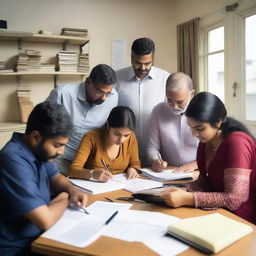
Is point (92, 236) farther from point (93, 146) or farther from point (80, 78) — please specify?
point (80, 78)

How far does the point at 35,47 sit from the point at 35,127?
2830mm

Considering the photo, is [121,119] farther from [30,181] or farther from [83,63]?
[83,63]

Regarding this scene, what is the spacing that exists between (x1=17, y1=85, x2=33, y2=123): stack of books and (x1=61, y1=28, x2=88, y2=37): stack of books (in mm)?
825

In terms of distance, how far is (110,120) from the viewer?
2.00 metres

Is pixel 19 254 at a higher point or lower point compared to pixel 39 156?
lower

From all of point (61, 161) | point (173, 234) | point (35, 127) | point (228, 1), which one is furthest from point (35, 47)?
point (173, 234)

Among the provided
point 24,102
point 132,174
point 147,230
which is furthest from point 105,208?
point 24,102

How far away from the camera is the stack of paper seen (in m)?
1.64

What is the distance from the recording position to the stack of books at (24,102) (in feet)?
11.8

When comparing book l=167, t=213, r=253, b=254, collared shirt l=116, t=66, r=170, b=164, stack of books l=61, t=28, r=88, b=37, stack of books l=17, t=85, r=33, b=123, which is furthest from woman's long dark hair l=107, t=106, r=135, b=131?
stack of books l=61, t=28, r=88, b=37

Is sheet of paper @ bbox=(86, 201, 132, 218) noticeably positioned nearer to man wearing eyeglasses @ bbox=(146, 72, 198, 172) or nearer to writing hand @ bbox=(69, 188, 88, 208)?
writing hand @ bbox=(69, 188, 88, 208)

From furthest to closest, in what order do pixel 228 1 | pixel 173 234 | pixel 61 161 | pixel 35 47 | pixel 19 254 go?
pixel 35 47
pixel 228 1
pixel 61 161
pixel 19 254
pixel 173 234

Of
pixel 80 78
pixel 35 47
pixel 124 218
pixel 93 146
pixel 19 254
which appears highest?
pixel 35 47

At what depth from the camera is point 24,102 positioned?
363 cm
